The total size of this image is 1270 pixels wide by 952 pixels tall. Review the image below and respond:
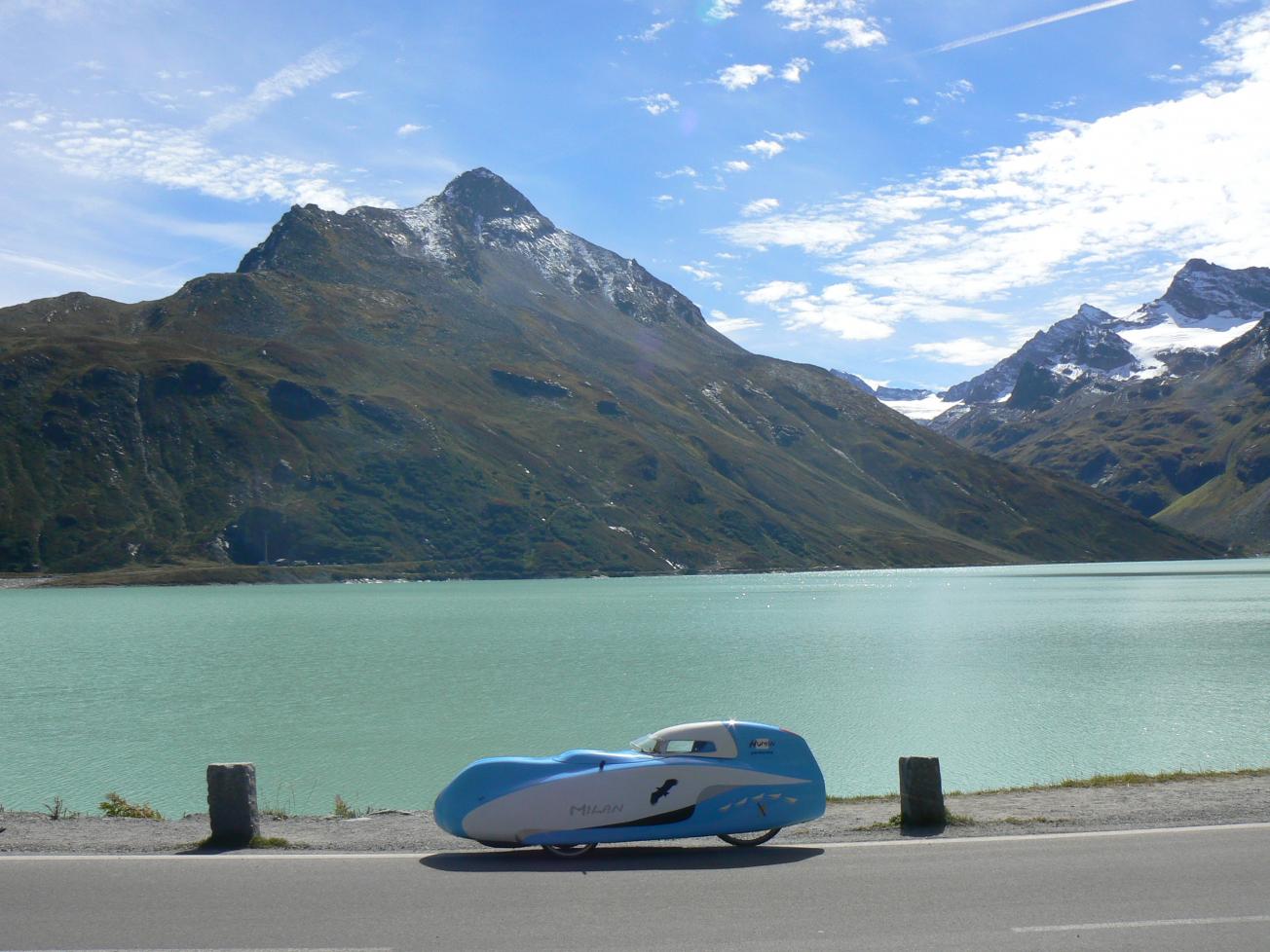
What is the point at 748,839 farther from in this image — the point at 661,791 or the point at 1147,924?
the point at 1147,924

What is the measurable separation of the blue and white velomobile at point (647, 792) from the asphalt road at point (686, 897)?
0.50 metres

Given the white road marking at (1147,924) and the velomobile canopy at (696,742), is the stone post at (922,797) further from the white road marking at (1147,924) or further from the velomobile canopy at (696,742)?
the white road marking at (1147,924)

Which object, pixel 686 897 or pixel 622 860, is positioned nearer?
pixel 686 897

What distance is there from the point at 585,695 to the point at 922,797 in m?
42.7

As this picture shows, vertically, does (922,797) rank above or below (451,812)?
below

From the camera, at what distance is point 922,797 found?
19.7 m

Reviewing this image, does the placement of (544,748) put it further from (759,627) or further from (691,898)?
(759,627)

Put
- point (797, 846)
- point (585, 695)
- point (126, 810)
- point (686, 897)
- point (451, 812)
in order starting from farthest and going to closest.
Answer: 1. point (585, 695)
2. point (126, 810)
3. point (797, 846)
4. point (451, 812)
5. point (686, 897)

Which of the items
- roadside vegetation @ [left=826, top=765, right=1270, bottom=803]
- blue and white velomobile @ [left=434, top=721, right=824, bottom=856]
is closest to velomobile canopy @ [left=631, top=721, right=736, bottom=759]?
blue and white velomobile @ [left=434, top=721, right=824, bottom=856]

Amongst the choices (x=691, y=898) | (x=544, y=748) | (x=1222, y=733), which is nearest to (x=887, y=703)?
(x=1222, y=733)

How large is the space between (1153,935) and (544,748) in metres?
33.5

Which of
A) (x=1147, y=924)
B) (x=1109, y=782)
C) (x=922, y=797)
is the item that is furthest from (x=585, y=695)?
(x=1147, y=924)

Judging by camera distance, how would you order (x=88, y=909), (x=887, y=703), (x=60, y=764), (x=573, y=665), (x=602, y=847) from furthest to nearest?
1. (x=573, y=665)
2. (x=887, y=703)
3. (x=60, y=764)
4. (x=602, y=847)
5. (x=88, y=909)

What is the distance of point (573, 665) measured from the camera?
7725 cm
